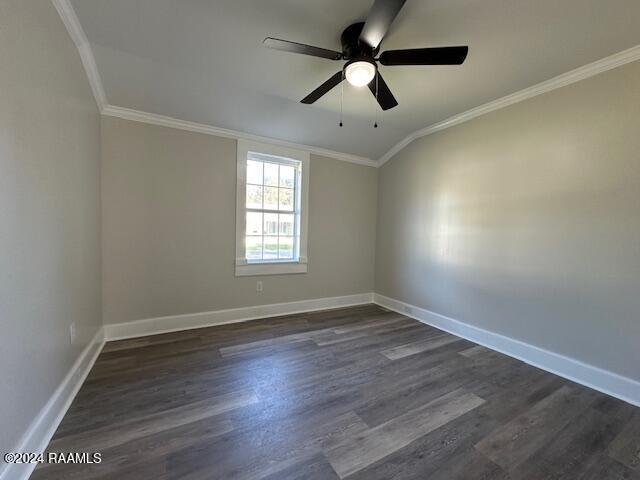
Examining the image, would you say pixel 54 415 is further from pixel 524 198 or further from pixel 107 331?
pixel 524 198

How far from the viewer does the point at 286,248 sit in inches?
148

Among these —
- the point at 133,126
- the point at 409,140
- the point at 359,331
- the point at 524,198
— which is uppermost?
the point at 409,140

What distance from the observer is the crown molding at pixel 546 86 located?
1.95m

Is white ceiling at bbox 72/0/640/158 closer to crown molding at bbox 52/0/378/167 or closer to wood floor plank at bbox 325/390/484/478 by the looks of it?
crown molding at bbox 52/0/378/167

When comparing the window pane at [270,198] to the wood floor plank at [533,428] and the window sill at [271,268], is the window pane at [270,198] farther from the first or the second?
the wood floor plank at [533,428]

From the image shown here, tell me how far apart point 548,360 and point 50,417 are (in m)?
3.69

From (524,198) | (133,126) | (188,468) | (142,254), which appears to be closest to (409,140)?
(524,198)

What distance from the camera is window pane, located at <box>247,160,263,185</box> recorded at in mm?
3420

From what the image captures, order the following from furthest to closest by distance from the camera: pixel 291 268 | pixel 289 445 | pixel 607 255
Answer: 1. pixel 291 268
2. pixel 607 255
3. pixel 289 445

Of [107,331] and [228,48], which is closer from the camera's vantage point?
[228,48]

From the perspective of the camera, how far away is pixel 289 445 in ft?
4.73

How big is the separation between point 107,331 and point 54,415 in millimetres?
1321

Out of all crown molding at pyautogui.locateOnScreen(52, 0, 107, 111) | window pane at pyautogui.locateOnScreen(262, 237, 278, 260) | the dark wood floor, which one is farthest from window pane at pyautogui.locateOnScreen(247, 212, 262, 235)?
crown molding at pyautogui.locateOnScreen(52, 0, 107, 111)

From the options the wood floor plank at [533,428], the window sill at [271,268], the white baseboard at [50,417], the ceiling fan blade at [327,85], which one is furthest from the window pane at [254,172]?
the wood floor plank at [533,428]
